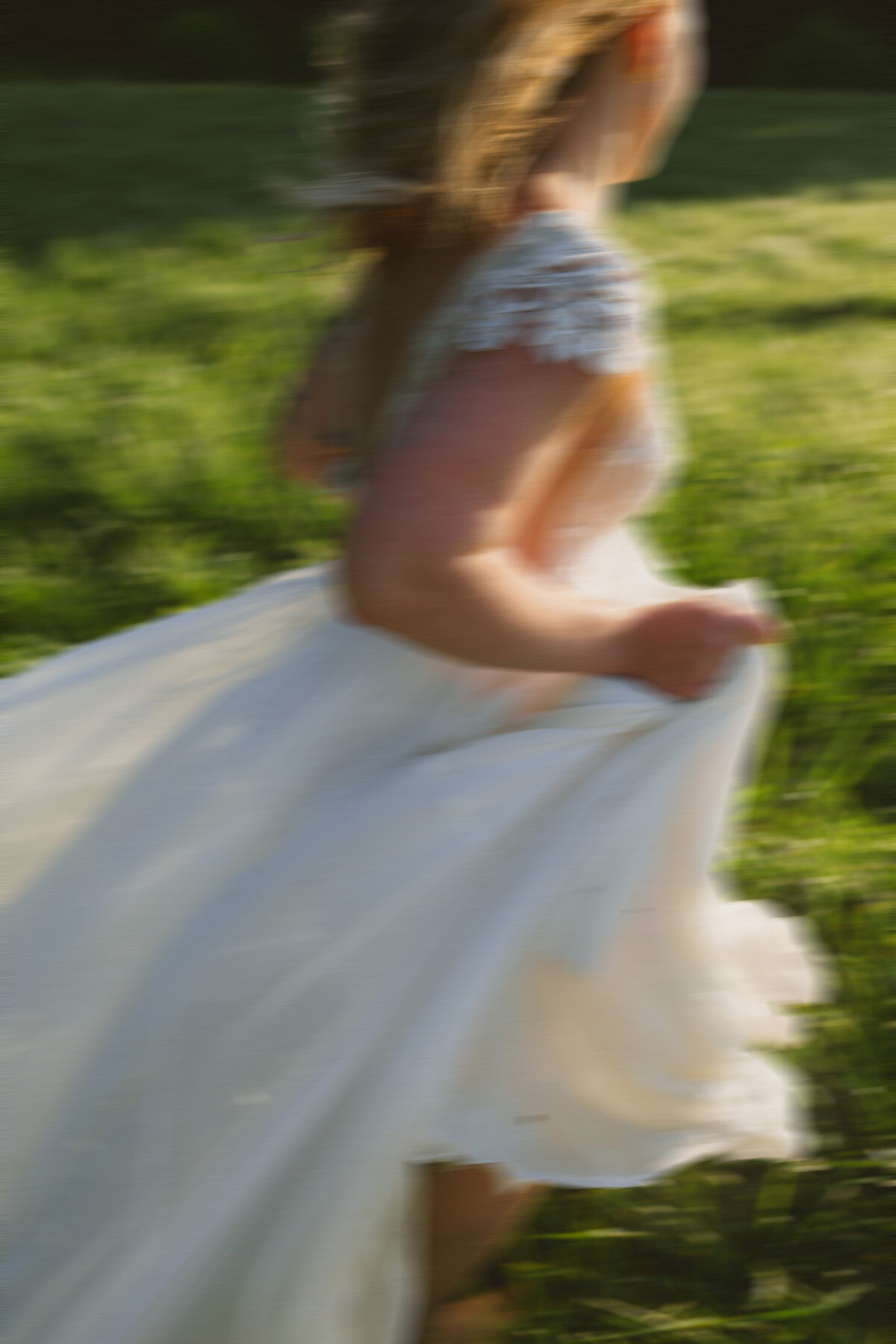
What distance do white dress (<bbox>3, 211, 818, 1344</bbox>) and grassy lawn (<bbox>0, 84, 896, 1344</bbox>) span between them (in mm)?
325

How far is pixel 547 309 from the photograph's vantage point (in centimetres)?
103

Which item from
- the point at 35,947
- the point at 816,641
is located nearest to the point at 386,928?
the point at 35,947

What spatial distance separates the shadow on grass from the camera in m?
4.26

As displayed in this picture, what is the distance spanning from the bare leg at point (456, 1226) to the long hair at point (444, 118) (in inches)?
34.1

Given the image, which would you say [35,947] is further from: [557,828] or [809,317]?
[809,317]

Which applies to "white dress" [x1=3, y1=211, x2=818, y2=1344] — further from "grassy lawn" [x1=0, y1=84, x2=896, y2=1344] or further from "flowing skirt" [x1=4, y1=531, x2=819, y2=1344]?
"grassy lawn" [x1=0, y1=84, x2=896, y2=1344]

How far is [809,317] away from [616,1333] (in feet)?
12.1

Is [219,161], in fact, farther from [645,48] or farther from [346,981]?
[346,981]

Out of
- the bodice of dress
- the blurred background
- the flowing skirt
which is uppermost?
the blurred background

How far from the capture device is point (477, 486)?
103 cm

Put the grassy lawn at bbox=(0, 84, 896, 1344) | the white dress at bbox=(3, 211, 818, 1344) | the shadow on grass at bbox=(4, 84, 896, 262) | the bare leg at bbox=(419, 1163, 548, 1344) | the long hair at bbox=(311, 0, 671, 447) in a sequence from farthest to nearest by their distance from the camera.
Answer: the shadow on grass at bbox=(4, 84, 896, 262) < the grassy lawn at bbox=(0, 84, 896, 1344) < the bare leg at bbox=(419, 1163, 548, 1344) < the white dress at bbox=(3, 211, 818, 1344) < the long hair at bbox=(311, 0, 671, 447)

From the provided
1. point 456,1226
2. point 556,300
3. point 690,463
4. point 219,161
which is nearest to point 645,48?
point 556,300

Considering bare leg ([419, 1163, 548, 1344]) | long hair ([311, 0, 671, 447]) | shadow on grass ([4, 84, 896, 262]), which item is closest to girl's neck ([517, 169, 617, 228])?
long hair ([311, 0, 671, 447])

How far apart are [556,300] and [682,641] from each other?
0.35 metres
